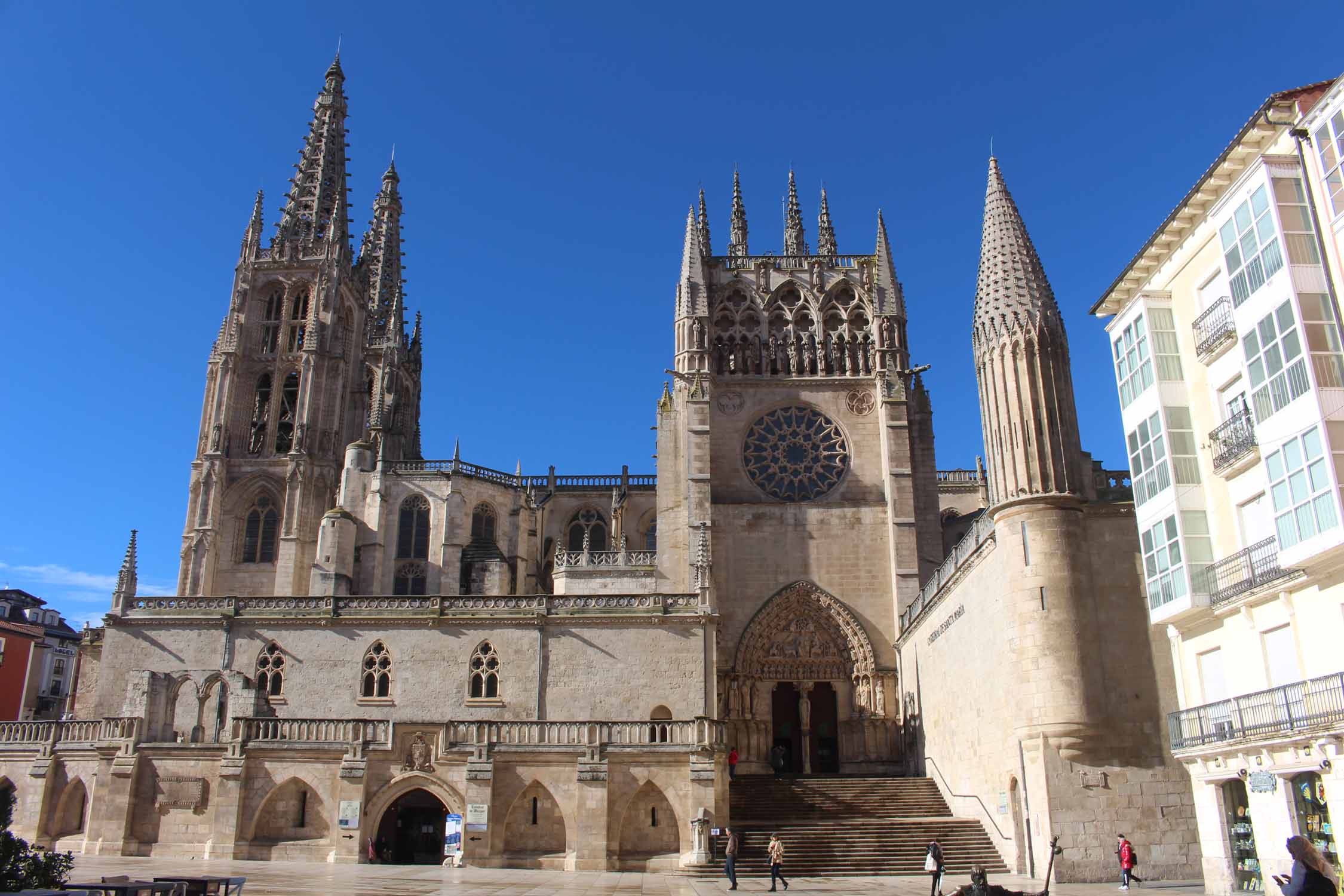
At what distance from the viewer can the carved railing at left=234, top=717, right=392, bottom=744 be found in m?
24.0

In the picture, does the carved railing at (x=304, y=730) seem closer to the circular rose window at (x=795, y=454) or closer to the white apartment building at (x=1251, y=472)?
the circular rose window at (x=795, y=454)

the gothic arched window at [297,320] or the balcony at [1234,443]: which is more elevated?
the gothic arched window at [297,320]

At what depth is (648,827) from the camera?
76.0 feet

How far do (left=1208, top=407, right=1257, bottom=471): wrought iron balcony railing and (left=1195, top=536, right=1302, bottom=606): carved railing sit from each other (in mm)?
1463

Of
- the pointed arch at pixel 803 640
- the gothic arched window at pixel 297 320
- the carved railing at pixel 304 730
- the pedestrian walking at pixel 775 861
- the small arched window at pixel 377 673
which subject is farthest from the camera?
the gothic arched window at pixel 297 320

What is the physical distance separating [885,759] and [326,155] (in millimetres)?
42499

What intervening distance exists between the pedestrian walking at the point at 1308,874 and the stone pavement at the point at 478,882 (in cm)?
1071

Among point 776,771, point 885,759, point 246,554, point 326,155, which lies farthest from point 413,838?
point 326,155

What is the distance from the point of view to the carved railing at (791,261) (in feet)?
126

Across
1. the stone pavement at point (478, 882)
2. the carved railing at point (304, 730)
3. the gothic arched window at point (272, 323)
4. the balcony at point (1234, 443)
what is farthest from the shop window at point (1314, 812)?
the gothic arched window at point (272, 323)

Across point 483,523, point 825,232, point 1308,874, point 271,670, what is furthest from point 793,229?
point 1308,874

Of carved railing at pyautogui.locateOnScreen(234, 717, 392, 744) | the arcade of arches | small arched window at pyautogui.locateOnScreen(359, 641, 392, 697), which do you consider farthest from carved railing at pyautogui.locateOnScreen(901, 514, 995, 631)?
small arched window at pyautogui.locateOnScreen(359, 641, 392, 697)

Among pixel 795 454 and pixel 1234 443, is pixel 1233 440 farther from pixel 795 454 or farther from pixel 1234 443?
pixel 795 454

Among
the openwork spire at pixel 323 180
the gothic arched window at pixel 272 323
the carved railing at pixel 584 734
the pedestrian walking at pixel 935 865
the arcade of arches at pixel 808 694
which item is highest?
the openwork spire at pixel 323 180
